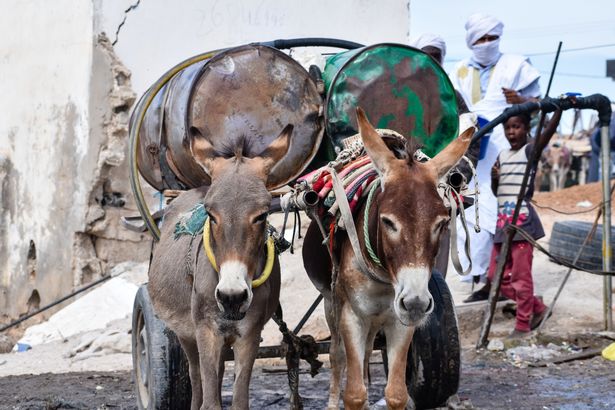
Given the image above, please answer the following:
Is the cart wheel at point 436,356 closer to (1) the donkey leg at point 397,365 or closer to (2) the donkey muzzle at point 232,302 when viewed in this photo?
(1) the donkey leg at point 397,365

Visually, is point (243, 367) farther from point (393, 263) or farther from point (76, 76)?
point (76, 76)

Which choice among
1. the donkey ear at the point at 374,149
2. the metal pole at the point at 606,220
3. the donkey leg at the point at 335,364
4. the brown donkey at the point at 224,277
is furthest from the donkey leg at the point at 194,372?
the metal pole at the point at 606,220

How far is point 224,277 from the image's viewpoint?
388 cm

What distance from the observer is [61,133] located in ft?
34.2

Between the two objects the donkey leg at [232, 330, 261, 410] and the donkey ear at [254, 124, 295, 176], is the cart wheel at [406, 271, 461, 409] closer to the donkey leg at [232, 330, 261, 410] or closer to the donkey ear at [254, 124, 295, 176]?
the donkey leg at [232, 330, 261, 410]

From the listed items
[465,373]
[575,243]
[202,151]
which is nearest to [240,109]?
[202,151]

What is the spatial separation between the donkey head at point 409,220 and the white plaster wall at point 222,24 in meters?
6.11

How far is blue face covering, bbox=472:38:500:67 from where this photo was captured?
8.67 meters

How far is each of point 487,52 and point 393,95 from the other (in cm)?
373

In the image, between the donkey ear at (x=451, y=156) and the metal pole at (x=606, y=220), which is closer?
the donkey ear at (x=451, y=156)

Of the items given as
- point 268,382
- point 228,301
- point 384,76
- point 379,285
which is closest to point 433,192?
point 379,285

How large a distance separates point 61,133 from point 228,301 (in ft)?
23.4

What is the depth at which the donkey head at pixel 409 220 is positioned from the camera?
3.91m

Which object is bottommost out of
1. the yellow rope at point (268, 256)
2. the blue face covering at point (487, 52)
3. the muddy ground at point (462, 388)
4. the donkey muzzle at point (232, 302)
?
the muddy ground at point (462, 388)
